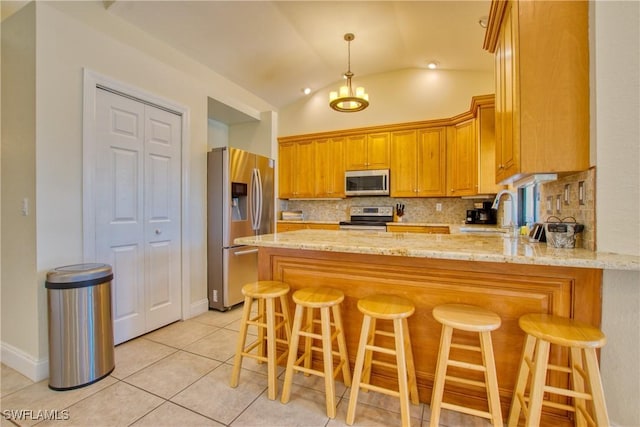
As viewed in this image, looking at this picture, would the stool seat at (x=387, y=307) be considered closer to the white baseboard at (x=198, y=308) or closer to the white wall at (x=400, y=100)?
the white baseboard at (x=198, y=308)

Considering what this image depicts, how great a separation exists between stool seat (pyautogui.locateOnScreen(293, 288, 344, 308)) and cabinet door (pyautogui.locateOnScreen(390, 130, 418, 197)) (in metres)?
3.12

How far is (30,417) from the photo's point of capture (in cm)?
163

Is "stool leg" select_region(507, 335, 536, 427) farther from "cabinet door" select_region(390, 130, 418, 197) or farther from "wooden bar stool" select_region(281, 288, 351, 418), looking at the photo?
"cabinet door" select_region(390, 130, 418, 197)

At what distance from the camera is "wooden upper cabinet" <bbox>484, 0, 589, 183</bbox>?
151 centimetres

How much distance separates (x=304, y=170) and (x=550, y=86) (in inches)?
157

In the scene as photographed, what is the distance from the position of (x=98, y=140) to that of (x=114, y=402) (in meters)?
1.90

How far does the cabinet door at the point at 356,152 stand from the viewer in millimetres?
4840

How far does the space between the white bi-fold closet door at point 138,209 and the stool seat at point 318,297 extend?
1.59 m

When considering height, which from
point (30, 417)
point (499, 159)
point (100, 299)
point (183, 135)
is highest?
point (183, 135)

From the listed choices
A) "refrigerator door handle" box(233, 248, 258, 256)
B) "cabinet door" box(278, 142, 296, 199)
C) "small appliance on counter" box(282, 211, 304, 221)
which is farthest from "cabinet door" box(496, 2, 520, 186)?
"cabinet door" box(278, 142, 296, 199)

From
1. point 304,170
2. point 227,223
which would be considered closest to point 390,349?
point 227,223

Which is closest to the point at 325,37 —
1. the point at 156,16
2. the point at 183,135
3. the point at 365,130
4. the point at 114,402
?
the point at 365,130

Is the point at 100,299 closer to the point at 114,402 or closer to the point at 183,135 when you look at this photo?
the point at 114,402

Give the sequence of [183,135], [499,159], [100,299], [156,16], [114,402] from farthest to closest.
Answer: [183,135]
[156,16]
[499,159]
[100,299]
[114,402]
